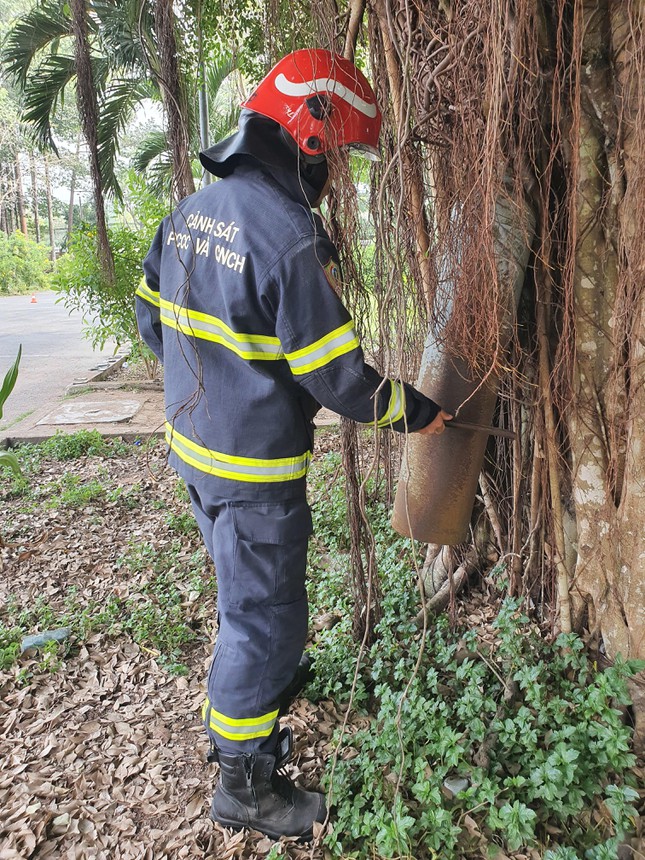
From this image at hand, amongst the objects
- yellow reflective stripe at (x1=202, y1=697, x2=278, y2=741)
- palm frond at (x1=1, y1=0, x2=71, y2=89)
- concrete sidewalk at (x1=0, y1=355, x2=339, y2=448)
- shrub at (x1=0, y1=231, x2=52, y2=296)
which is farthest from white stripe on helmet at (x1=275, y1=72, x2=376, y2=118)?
shrub at (x1=0, y1=231, x2=52, y2=296)

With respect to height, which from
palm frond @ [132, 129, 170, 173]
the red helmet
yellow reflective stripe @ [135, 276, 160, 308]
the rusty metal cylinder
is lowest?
the rusty metal cylinder

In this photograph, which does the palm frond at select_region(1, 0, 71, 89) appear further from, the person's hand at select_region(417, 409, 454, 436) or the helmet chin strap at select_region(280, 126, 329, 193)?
the person's hand at select_region(417, 409, 454, 436)

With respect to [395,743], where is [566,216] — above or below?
above

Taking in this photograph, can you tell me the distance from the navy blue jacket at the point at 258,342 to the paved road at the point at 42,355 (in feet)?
16.5

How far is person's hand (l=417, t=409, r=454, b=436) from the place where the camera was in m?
1.98

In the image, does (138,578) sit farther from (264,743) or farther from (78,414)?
(78,414)

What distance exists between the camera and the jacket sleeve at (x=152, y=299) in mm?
2188

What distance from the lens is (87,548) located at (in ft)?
12.5

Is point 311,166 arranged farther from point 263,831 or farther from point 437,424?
point 263,831

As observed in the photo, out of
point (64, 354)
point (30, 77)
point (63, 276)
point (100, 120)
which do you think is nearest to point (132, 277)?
point (63, 276)

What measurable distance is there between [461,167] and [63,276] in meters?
6.30

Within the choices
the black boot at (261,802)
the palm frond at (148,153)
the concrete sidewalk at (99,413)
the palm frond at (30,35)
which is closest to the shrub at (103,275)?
the concrete sidewalk at (99,413)

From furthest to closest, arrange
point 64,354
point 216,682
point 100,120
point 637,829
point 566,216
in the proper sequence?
point 64,354, point 100,120, point 566,216, point 216,682, point 637,829

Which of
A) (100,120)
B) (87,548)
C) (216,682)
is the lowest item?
(87,548)
